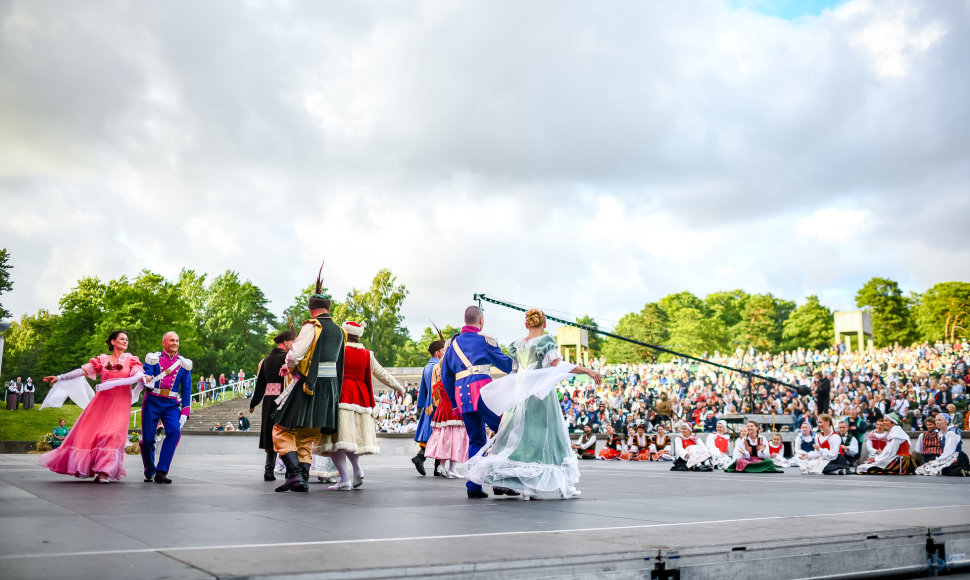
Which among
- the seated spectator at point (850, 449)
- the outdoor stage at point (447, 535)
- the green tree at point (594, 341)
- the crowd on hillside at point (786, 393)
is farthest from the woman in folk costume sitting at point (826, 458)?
the green tree at point (594, 341)

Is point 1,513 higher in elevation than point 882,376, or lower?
lower

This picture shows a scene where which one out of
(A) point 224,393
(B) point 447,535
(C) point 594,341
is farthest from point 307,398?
(C) point 594,341

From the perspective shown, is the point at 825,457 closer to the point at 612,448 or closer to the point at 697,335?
the point at 612,448

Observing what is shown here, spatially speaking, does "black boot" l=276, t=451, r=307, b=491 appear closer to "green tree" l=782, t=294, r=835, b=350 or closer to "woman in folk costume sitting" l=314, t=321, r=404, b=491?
"woman in folk costume sitting" l=314, t=321, r=404, b=491

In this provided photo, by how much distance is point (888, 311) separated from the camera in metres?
76.8

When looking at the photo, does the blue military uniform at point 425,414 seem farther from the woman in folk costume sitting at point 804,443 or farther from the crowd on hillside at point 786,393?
the crowd on hillside at point 786,393

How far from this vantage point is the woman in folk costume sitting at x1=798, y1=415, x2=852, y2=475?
15609 mm

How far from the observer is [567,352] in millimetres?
51781

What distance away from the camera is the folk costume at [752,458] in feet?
51.0

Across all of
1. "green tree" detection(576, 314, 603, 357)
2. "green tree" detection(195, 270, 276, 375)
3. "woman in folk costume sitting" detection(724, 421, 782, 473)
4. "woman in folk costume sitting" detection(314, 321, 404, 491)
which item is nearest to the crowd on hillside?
"woman in folk costume sitting" detection(724, 421, 782, 473)

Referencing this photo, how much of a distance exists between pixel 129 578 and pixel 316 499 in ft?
13.0

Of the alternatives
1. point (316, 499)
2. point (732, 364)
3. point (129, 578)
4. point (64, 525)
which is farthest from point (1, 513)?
point (732, 364)

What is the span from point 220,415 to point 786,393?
25.3 metres

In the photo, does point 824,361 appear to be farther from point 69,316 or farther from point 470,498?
point 69,316
